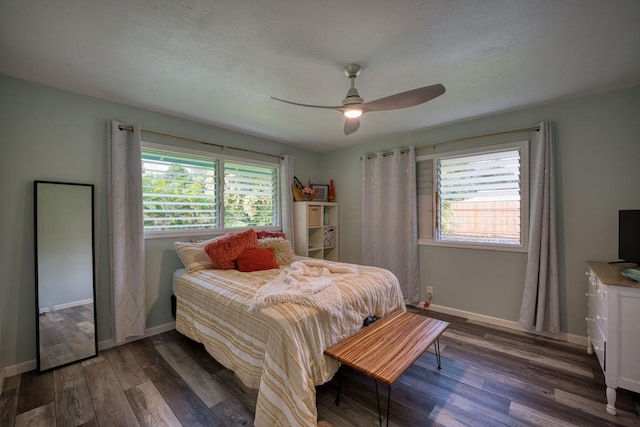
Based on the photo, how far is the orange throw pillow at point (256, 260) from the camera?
2.88 meters

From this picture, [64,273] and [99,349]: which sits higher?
[64,273]

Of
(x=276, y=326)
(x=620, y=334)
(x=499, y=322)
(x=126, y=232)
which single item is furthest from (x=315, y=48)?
(x=499, y=322)

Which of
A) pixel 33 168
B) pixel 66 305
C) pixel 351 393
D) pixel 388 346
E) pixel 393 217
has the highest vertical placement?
pixel 33 168

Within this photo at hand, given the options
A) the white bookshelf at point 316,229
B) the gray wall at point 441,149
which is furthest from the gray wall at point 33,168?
the white bookshelf at point 316,229

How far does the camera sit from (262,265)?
2938 millimetres

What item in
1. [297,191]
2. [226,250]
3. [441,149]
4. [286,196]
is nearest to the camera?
[226,250]

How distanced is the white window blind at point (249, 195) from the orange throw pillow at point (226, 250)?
706 millimetres

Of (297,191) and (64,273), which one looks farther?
(297,191)

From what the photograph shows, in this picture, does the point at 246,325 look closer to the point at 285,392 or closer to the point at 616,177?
the point at 285,392

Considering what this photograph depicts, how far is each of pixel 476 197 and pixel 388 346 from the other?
233 cm

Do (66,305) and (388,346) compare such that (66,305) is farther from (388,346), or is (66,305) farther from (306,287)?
(388,346)

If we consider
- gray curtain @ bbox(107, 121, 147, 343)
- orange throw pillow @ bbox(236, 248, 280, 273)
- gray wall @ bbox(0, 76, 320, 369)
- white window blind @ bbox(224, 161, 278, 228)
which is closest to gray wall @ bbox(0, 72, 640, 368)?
gray wall @ bbox(0, 76, 320, 369)

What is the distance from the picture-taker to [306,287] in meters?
2.11

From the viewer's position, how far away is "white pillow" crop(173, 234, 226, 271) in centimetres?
284
